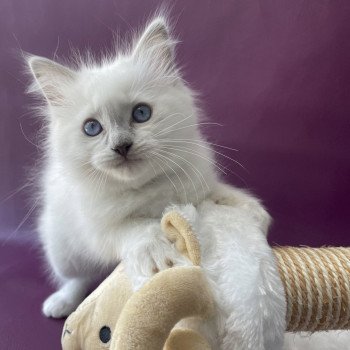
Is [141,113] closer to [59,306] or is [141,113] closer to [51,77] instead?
[51,77]

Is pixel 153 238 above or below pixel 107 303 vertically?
above

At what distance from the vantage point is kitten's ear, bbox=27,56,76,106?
1152 millimetres

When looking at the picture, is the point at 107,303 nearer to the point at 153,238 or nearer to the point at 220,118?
the point at 153,238

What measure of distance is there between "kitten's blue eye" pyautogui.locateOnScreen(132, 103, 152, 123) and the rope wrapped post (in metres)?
0.43

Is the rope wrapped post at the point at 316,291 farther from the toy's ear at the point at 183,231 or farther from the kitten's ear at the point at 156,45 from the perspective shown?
the kitten's ear at the point at 156,45

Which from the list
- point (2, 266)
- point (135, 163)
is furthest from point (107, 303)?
point (2, 266)

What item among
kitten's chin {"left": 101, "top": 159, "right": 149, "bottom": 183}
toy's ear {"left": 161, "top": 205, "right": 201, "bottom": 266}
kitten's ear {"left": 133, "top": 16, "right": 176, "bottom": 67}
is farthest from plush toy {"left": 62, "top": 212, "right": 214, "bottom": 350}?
kitten's ear {"left": 133, "top": 16, "right": 176, "bottom": 67}

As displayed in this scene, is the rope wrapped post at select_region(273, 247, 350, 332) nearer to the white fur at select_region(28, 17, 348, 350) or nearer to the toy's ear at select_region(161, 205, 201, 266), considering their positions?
the white fur at select_region(28, 17, 348, 350)

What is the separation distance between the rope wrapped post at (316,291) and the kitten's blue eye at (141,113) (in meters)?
0.43

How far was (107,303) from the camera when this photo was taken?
896 mm

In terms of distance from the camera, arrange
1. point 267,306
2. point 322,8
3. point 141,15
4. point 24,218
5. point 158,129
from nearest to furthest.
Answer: point 267,306 < point 158,129 < point 322,8 < point 141,15 < point 24,218

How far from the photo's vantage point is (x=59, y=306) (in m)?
1.45

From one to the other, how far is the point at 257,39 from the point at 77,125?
37.7 inches

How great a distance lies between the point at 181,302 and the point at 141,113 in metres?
0.49
